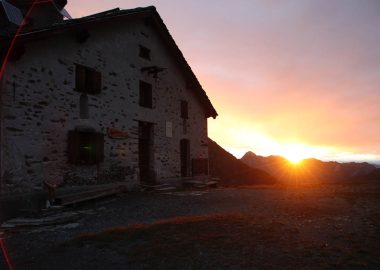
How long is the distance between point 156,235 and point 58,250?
1811 millimetres

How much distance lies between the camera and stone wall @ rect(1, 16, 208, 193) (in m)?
10.6

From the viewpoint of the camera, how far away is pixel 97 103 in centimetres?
1389

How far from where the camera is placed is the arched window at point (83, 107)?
13.1 metres

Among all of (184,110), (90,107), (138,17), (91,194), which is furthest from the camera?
(184,110)

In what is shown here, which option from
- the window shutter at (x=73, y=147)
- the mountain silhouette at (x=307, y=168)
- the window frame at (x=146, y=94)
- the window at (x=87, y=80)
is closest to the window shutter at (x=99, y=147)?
the window shutter at (x=73, y=147)

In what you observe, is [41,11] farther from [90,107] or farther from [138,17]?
[90,107]

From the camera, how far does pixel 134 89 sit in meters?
16.2

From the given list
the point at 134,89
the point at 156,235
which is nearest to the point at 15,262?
the point at 156,235

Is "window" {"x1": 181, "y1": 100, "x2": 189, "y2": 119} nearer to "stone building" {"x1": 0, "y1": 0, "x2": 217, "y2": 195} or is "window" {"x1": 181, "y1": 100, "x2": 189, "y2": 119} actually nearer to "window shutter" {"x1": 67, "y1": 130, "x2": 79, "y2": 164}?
"stone building" {"x1": 0, "y1": 0, "x2": 217, "y2": 195}

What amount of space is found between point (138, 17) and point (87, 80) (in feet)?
15.5

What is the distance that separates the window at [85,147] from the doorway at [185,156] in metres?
6.90

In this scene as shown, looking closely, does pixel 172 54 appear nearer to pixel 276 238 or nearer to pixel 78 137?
pixel 78 137

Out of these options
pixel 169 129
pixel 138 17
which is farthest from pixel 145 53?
pixel 169 129

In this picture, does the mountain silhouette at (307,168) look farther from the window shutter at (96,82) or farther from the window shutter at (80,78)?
the window shutter at (80,78)
